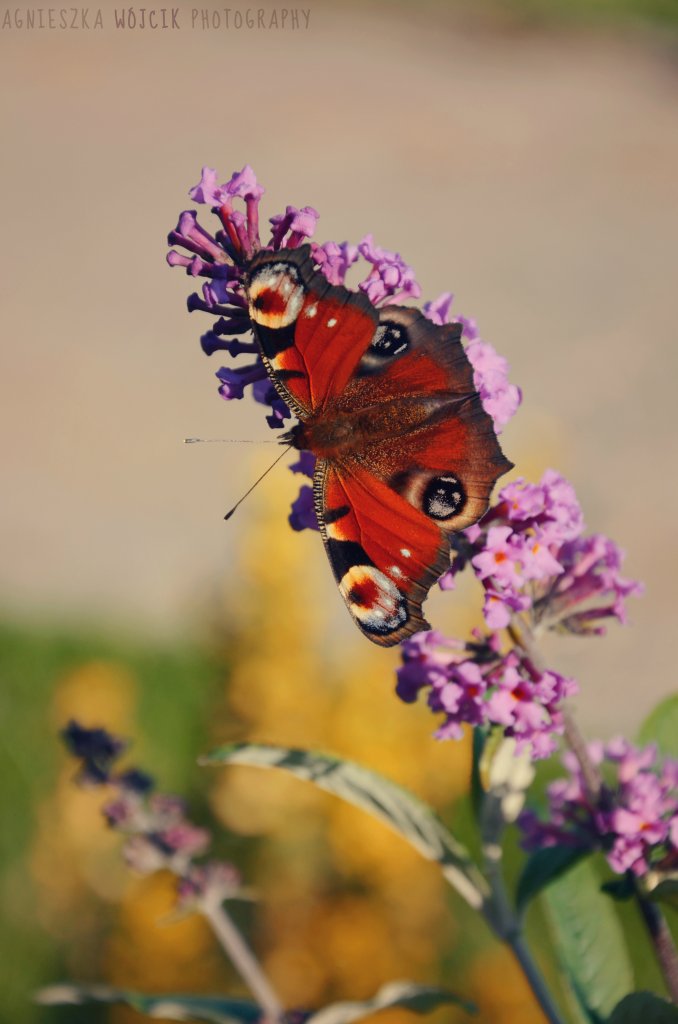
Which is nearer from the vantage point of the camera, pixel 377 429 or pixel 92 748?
pixel 377 429

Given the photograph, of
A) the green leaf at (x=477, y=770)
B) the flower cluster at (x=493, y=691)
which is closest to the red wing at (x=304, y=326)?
the flower cluster at (x=493, y=691)

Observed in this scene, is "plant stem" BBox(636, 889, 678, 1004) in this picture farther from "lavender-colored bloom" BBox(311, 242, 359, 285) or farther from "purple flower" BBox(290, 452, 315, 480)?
"lavender-colored bloom" BBox(311, 242, 359, 285)

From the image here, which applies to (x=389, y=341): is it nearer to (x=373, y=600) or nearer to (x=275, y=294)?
(x=275, y=294)

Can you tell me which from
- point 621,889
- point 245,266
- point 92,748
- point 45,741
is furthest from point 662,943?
point 45,741

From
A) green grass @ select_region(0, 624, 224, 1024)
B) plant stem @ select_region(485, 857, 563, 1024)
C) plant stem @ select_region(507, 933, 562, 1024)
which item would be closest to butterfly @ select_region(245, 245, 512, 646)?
plant stem @ select_region(485, 857, 563, 1024)

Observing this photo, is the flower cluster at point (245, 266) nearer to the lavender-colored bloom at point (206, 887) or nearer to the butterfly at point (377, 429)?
the butterfly at point (377, 429)

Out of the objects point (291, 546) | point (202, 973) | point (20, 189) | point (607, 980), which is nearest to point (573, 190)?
point (20, 189)
